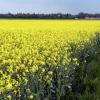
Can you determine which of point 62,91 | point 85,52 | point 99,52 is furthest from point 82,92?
point 99,52

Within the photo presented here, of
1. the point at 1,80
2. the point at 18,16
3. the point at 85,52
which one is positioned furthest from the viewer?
the point at 18,16

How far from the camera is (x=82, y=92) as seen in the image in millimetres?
9641

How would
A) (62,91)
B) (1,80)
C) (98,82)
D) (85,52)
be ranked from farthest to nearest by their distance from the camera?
(85,52), (98,82), (62,91), (1,80)

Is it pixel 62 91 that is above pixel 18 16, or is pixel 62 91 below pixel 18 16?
above

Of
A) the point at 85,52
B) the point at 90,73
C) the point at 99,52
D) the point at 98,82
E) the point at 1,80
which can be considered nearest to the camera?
the point at 1,80

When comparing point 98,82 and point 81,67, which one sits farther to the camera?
point 81,67

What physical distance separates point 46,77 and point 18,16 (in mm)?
41332

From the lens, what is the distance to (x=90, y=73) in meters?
11.6

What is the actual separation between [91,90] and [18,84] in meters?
3.28

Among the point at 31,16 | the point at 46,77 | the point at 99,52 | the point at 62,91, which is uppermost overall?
the point at 46,77

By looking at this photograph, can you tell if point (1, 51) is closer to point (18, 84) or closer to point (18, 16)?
point (18, 84)

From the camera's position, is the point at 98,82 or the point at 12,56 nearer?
the point at 12,56

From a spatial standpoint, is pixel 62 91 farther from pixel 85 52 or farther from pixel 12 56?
pixel 85 52

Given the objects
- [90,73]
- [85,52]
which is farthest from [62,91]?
[85,52]
